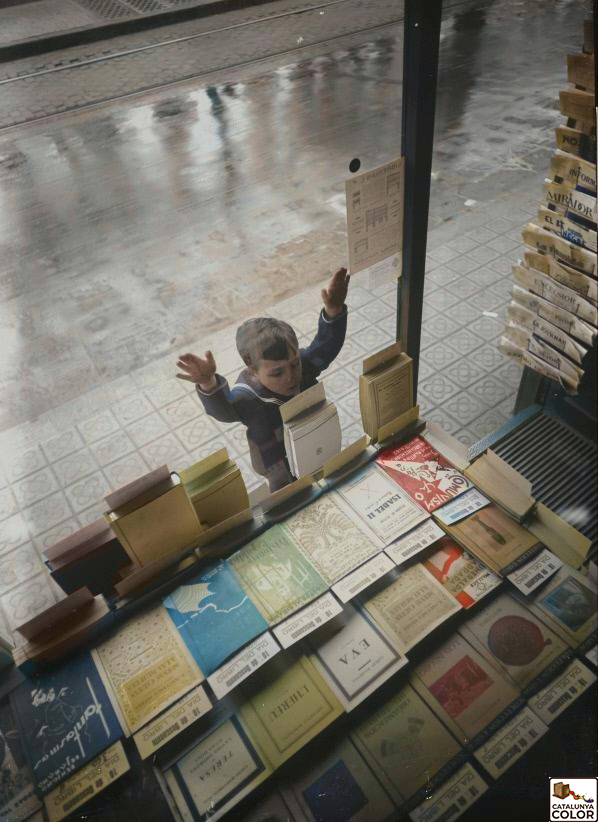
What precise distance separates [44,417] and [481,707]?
108 inches

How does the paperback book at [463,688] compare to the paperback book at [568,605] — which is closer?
the paperback book at [463,688]

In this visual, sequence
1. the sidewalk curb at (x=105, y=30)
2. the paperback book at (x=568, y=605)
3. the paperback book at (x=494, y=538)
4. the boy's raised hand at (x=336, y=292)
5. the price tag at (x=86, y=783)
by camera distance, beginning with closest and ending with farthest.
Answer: the sidewalk curb at (x=105, y=30) → the price tag at (x=86, y=783) → the paperback book at (x=568, y=605) → the paperback book at (x=494, y=538) → the boy's raised hand at (x=336, y=292)

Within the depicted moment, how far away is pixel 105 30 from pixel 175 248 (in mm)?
675

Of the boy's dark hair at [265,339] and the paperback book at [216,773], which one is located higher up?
the boy's dark hair at [265,339]

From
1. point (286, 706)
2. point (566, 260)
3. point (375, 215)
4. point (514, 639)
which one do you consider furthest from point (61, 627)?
point (566, 260)

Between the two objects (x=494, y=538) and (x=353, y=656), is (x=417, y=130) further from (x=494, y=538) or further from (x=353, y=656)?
(x=353, y=656)

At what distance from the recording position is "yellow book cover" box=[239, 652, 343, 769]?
4.35 feet

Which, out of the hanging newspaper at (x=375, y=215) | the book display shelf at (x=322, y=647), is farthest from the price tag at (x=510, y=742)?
the hanging newspaper at (x=375, y=215)

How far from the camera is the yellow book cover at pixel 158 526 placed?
59.0 inches

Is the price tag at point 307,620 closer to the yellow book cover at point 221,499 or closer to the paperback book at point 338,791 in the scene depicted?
the paperback book at point 338,791

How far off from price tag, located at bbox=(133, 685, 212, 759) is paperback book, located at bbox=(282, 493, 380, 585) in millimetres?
474

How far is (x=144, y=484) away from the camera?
4.95 feet

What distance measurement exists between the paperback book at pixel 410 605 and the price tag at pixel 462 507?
0.18 meters

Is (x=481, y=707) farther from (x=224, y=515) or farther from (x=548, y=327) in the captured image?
(x=548, y=327)
